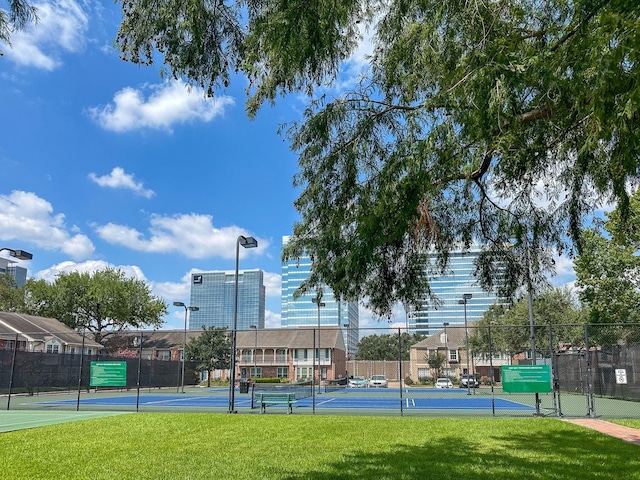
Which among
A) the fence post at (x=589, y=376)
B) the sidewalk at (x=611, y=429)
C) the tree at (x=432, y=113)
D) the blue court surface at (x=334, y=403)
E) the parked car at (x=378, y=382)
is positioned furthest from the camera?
the parked car at (x=378, y=382)

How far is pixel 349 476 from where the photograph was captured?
7.84m

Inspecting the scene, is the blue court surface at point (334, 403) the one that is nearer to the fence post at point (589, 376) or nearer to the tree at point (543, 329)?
the fence post at point (589, 376)

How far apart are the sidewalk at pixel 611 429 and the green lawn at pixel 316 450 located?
442 mm

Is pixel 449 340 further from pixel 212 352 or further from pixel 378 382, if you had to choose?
pixel 212 352

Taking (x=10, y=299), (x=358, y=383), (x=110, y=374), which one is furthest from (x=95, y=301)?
(x=110, y=374)

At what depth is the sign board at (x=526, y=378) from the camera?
1627cm

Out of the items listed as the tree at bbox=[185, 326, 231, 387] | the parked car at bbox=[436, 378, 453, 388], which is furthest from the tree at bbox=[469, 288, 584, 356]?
the tree at bbox=[185, 326, 231, 387]

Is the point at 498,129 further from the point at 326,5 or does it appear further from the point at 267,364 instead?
the point at 267,364

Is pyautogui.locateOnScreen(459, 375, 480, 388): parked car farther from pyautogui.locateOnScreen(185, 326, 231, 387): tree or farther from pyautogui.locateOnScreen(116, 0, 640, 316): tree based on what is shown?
pyautogui.locateOnScreen(185, 326, 231, 387): tree

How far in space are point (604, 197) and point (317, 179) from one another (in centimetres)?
367

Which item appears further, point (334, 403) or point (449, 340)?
point (449, 340)

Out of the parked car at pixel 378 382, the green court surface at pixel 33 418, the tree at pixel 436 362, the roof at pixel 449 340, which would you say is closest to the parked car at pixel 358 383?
the parked car at pixel 378 382

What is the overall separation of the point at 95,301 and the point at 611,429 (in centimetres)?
5934

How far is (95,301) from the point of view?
2453 inches
